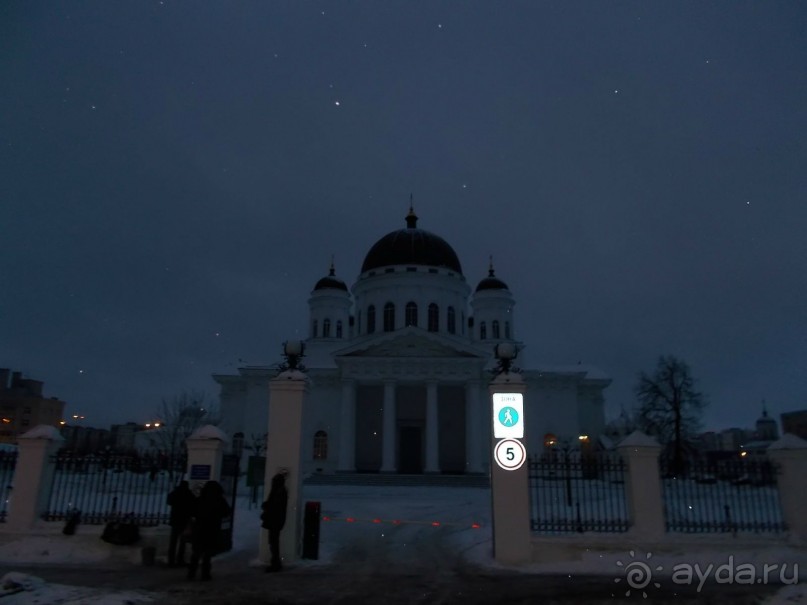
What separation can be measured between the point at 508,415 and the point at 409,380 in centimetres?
2829

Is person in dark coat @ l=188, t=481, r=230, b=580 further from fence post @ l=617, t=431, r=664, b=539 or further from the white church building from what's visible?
the white church building

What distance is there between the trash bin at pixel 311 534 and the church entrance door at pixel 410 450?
104 ft

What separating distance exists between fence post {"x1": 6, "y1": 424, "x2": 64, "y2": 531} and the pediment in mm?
28045

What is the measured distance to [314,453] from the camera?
41719 mm

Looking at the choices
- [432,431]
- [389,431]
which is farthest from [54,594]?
[432,431]

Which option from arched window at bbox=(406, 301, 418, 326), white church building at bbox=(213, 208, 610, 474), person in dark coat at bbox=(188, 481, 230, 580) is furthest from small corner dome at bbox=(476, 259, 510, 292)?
person in dark coat at bbox=(188, 481, 230, 580)

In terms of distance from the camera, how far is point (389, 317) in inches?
1925

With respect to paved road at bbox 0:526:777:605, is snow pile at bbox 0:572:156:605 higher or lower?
higher

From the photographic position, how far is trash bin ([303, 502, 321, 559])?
1109 cm

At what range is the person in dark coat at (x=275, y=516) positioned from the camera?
33.4ft

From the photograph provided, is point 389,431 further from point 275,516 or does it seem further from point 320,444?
point 275,516

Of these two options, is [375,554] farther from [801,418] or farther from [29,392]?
[29,392]

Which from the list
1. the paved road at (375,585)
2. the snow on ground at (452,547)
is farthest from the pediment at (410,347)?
the paved road at (375,585)

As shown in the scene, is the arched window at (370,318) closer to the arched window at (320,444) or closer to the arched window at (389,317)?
the arched window at (389,317)
